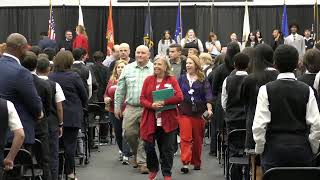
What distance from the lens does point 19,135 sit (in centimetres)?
470

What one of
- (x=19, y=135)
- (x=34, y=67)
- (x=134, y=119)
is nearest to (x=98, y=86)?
(x=134, y=119)

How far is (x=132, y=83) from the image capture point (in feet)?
26.5

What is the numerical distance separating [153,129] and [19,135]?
284 centimetres

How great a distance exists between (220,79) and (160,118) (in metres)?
1.37

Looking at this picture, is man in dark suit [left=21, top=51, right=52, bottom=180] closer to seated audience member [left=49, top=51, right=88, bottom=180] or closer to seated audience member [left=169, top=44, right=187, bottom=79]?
seated audience member [left=49, top=51, right=88, bottom=180]

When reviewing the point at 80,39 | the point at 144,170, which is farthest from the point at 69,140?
Answer: the point at 80,39

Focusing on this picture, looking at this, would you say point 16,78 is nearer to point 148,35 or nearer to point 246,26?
point 148,35

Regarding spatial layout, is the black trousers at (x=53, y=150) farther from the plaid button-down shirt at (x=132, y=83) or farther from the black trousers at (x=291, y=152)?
the black trousers at (x=291, y=152)

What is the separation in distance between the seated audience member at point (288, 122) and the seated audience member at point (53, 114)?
2641 mm

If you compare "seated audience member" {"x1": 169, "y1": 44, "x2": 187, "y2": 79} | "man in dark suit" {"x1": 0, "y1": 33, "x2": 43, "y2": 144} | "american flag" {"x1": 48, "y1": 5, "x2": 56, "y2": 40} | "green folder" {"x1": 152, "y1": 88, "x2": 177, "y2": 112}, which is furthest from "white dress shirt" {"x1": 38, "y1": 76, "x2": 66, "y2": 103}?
"american flag" {"x1": 48, "y1": 5, "x2": 56, "y2": 40}

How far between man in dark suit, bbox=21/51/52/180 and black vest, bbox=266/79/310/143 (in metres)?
2.50

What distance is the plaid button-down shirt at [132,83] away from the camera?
8.05m

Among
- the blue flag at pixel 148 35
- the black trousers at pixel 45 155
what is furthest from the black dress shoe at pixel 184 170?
the blue flag at pixel 148 35

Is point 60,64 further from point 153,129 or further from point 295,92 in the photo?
point 295,92
